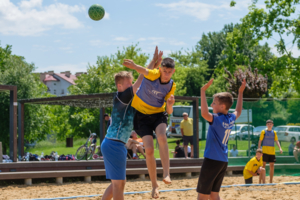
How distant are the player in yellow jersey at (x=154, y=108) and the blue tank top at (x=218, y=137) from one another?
2.08 feet

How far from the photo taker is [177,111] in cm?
3180

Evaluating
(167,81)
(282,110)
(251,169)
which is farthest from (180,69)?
(167,81)

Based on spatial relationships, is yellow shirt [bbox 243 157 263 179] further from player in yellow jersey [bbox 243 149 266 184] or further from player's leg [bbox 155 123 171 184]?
player's leg [bbox 155 123 171 184]

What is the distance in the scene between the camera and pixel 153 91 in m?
4.98

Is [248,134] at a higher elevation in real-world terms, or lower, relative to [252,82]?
lower

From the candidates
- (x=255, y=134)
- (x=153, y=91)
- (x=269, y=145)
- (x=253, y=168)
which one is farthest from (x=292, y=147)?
(x=153, y=91)

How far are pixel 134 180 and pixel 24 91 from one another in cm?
1579

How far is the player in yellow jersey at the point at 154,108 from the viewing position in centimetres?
493

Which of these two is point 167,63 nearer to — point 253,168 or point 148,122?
point 148,122

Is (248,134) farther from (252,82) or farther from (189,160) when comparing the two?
(252,82)

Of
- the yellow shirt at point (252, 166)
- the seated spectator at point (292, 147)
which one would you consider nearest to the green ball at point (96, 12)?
the yellow shirt at point (252, 166)

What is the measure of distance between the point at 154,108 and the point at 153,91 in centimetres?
28

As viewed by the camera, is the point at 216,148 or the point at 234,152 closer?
the point at 216,148

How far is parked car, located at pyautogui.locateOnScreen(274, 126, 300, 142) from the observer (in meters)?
13.0
